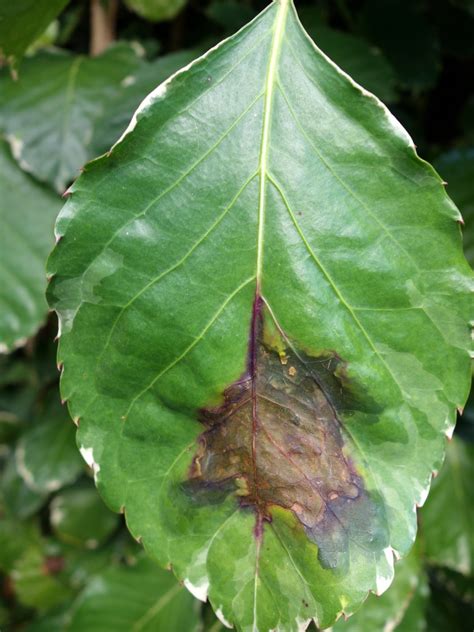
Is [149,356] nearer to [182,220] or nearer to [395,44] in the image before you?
[182,220]

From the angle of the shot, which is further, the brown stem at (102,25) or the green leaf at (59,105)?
the brown stem at (102,25)

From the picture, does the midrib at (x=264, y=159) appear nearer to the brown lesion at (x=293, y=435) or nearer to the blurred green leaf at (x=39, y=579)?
the brown lesion at (x=293, y=435)

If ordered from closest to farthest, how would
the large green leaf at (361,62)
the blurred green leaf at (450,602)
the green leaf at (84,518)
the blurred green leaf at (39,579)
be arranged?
1. the large green leaf at (361,62)
2. the blurred green leaf at (450,602)
3. the green leaf at (84,518)
4. the blurred green leaf at (39,579)

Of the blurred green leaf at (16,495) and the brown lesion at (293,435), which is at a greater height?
the brown lesion at (293,435)

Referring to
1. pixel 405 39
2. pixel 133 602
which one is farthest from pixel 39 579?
pixel 405 39

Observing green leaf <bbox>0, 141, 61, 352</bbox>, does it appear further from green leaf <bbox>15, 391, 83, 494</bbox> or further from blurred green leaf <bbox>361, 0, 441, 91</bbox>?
blurred green leaf <bbox>361, 0, 441, 91</bbox>

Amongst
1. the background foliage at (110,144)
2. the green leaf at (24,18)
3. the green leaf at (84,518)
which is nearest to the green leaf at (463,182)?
the background foliage at (110,144)

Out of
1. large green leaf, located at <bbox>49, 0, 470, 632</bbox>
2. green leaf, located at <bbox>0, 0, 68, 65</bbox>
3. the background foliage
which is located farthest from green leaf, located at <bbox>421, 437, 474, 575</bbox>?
green leaf, located at <bbox>0, 0, 68, 65</bbox>
